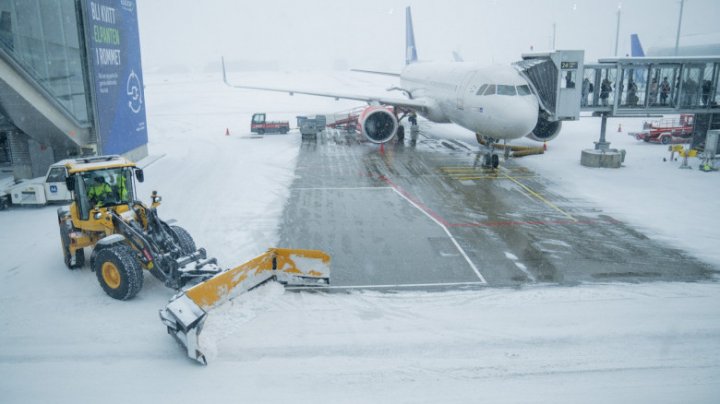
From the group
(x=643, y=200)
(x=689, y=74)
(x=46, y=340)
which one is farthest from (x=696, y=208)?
(x=46, y=340)

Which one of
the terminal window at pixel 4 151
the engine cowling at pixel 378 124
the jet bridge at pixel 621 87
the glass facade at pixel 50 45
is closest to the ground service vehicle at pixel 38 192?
the glass facade at pixel 50 45

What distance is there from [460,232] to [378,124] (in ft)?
49.7

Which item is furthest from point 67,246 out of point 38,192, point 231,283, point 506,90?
point 506,90

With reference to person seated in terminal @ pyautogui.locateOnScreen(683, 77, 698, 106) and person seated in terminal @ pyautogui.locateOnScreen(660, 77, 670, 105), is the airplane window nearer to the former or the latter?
person seated in terminal @ pyautogui.locateOnScreen(660, 77, 670, 105)

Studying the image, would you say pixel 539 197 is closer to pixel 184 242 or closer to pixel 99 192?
pixel 184 242

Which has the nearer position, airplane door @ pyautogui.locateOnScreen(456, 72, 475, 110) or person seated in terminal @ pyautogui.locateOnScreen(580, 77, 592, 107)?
airplane door @ pyautogui.locateOnScreen(456, 72, 475, 110)

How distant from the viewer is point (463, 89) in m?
25.5

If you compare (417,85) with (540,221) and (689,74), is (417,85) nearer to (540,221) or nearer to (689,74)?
(689,74)

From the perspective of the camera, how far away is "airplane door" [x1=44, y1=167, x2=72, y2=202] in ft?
60.3

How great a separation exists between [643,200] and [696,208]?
1712 millimetres

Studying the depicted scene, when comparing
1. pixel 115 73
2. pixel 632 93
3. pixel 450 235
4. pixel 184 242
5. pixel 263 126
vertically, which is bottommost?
pixel 450 235

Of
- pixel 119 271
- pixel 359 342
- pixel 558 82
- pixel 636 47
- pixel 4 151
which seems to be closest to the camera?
pixel 359 342

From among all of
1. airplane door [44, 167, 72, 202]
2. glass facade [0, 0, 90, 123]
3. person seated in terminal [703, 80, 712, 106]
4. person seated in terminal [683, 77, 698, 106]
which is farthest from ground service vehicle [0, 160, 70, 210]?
person seated in terminal [703, 80, 712, 106]

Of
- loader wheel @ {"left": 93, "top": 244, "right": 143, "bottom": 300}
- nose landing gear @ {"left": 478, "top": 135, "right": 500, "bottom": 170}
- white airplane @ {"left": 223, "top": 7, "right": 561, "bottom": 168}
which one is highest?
white airplane @ {"left": 223, "top": 7, "right": 561, "bottom": 168}
